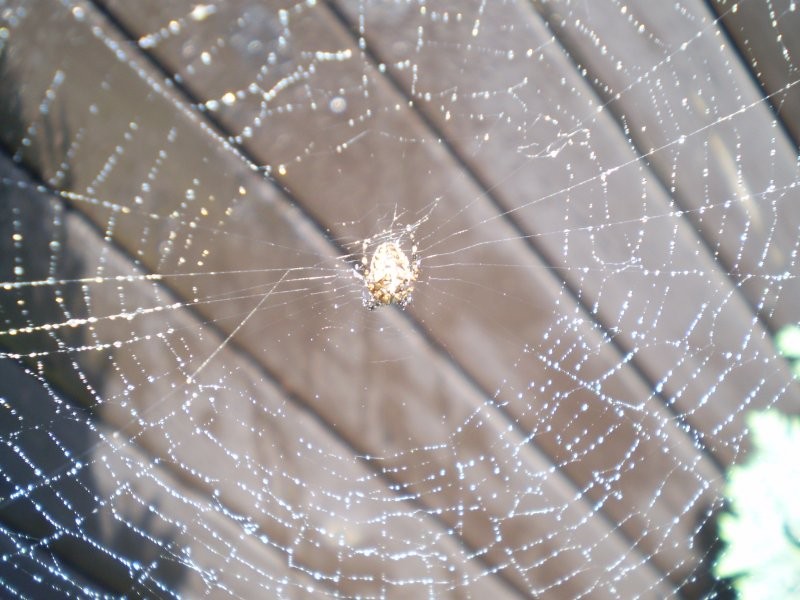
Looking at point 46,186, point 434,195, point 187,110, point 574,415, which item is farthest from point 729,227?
point 46,186

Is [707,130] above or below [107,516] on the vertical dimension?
above

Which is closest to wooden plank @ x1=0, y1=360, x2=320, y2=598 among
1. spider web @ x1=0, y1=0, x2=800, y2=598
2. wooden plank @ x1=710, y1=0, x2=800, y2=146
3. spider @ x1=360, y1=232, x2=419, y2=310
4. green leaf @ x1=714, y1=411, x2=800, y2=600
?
spider web @ x1=0, y1=0, x2=800, y2=598

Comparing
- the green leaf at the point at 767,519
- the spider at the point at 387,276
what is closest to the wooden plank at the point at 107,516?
the spider at the point at 387,276

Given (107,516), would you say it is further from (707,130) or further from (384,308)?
(707,130)

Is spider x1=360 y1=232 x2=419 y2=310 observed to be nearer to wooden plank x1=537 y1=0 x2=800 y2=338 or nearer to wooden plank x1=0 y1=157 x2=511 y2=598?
wooden plank x1=0 y1=157 x2=511 y2=598

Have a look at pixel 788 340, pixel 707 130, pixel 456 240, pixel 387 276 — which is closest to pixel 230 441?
pixel 387 276

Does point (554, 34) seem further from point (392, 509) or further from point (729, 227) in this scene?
point (392, 509)

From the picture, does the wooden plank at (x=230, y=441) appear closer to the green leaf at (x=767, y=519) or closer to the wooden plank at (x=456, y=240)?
the wooden plank at (x=456, y=240)

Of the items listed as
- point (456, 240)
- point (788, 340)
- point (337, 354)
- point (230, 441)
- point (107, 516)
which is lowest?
point (107, 516)
